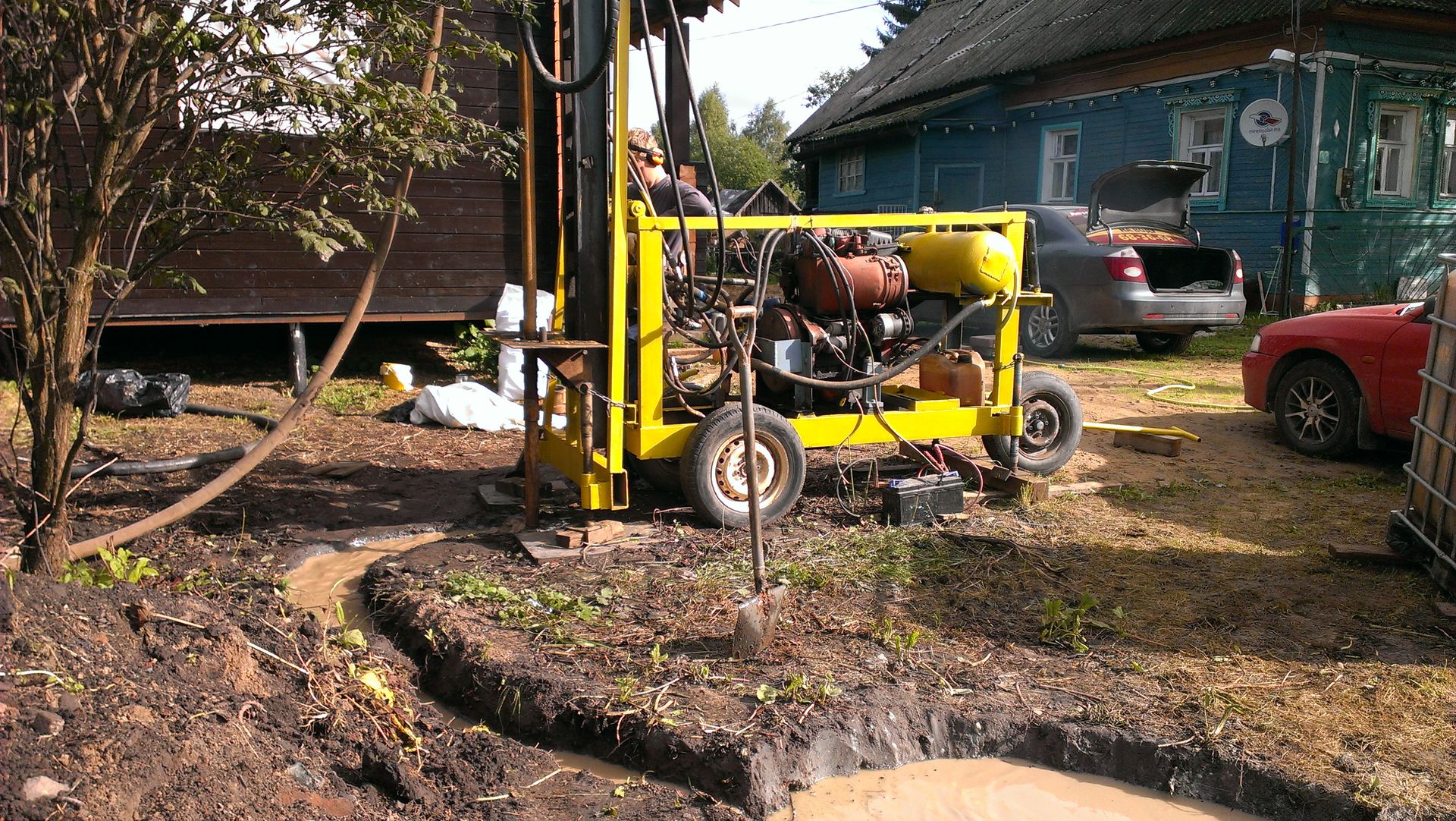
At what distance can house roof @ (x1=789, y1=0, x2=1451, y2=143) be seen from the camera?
1688cm

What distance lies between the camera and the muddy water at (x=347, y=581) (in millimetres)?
4637

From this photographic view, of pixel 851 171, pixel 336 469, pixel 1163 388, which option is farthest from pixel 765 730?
pixel 851 171

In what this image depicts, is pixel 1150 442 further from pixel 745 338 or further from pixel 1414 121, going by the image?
pixel 1414 121

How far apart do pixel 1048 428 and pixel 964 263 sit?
148 centimetres

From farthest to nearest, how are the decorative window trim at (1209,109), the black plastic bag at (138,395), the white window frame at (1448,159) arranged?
the decorative window trim at (1209,109)
the white window frame at (1448,159)
the black plastic bag at (138,395)

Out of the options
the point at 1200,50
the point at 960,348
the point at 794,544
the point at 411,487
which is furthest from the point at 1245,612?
the point at 1200,50

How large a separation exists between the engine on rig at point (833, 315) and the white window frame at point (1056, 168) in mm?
15352

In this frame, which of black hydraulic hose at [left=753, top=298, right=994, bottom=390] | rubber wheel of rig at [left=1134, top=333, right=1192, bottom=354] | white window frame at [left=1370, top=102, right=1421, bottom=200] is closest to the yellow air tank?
black hydraulic hose at [left=753, top=298, right=994, bottom=390]

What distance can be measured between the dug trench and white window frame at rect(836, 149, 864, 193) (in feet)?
76.5

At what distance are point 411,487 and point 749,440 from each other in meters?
3.07

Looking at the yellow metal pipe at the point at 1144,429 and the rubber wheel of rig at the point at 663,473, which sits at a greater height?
the yellow metal pipe at the point at 1144,429

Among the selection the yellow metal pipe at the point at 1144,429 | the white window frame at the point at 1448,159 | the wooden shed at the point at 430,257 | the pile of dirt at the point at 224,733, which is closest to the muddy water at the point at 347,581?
the pile of dirt at the point at 224,733

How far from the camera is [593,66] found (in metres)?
5.14

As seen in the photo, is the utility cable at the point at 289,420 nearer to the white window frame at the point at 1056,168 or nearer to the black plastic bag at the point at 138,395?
the black plastic bag at the point at 138,395
